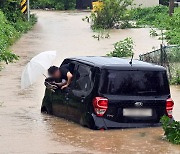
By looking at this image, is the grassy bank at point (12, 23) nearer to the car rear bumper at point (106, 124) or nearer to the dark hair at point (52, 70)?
the dark hair at point (52, 70)

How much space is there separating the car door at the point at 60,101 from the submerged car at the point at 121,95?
0.56 m

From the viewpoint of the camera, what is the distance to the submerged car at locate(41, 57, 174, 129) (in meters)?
13.0

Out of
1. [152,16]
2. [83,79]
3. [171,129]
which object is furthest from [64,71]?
[152,16]

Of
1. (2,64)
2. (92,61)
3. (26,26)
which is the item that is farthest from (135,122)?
(26,26)

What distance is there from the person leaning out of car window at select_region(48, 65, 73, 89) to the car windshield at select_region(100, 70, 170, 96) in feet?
4.12

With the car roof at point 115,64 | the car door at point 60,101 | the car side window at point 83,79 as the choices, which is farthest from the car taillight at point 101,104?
the car door at point 60,101

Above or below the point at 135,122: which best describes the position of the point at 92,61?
above

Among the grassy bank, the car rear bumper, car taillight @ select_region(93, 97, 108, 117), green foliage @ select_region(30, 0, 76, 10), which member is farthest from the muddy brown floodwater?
green foliage @ select_region(30, 0, 76, 10)

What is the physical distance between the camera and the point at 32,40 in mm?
33906

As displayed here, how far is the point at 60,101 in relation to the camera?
14.4 meters

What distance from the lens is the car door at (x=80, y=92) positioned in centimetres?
1329

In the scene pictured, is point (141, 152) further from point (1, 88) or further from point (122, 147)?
point (1, 88)

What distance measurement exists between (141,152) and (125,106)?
5.64 feet

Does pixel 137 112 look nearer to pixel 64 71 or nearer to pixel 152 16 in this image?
pixel 64 71
